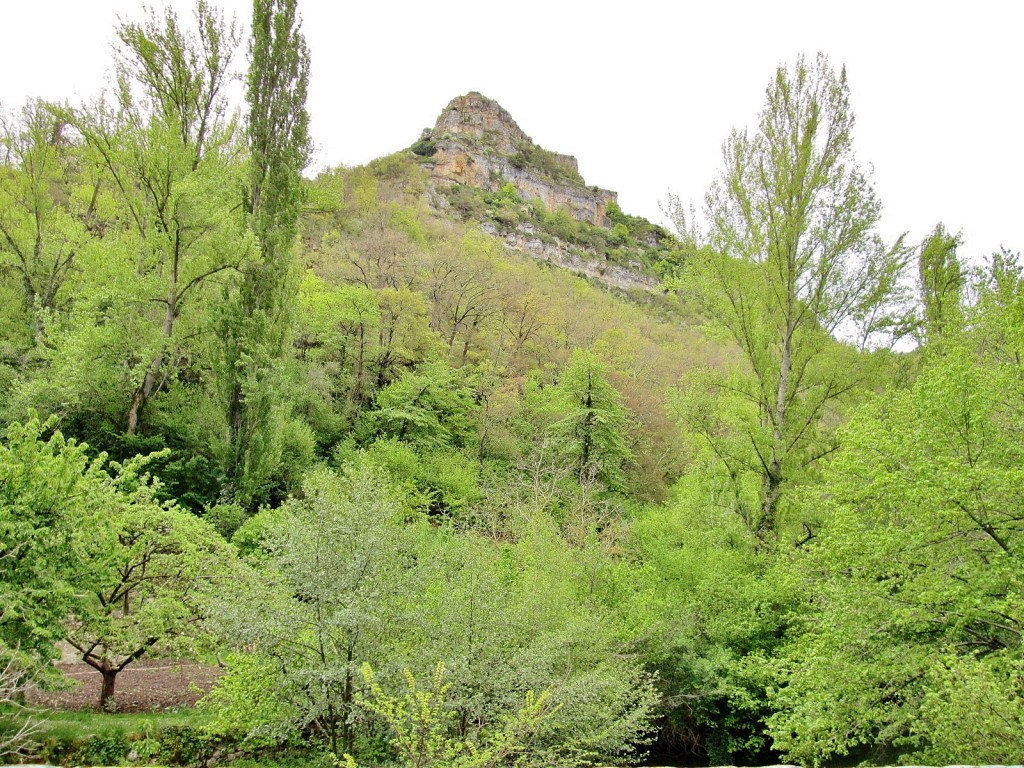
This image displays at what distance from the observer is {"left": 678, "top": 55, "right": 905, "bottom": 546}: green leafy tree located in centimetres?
1080

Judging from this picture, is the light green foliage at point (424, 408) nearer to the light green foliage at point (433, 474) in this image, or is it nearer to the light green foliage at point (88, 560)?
the light green foliage at point (433, 474)

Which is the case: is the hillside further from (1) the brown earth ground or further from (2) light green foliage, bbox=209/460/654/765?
(2) light green foliage, bbox=209/460/654/765

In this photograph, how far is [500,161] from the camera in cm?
9238

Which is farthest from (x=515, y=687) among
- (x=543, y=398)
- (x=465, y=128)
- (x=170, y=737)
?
(x=465, y=128)

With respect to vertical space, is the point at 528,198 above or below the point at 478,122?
below

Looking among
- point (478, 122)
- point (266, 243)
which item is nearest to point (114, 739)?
point (266, 243)

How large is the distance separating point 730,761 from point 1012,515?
24.4 feet

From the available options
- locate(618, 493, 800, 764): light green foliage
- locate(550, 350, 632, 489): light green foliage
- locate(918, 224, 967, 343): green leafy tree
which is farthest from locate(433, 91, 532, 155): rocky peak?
locate(618, 493, 800, 764): light green foliage

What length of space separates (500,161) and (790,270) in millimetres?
88429

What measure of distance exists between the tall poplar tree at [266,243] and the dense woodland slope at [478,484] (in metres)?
0.10

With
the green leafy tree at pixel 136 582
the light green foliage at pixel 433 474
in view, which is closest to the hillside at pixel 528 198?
the light green foliage at pixel 433 474

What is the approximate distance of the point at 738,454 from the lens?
11078 mm

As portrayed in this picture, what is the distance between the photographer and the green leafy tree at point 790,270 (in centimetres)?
1080

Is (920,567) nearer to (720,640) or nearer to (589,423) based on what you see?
(720,640)
